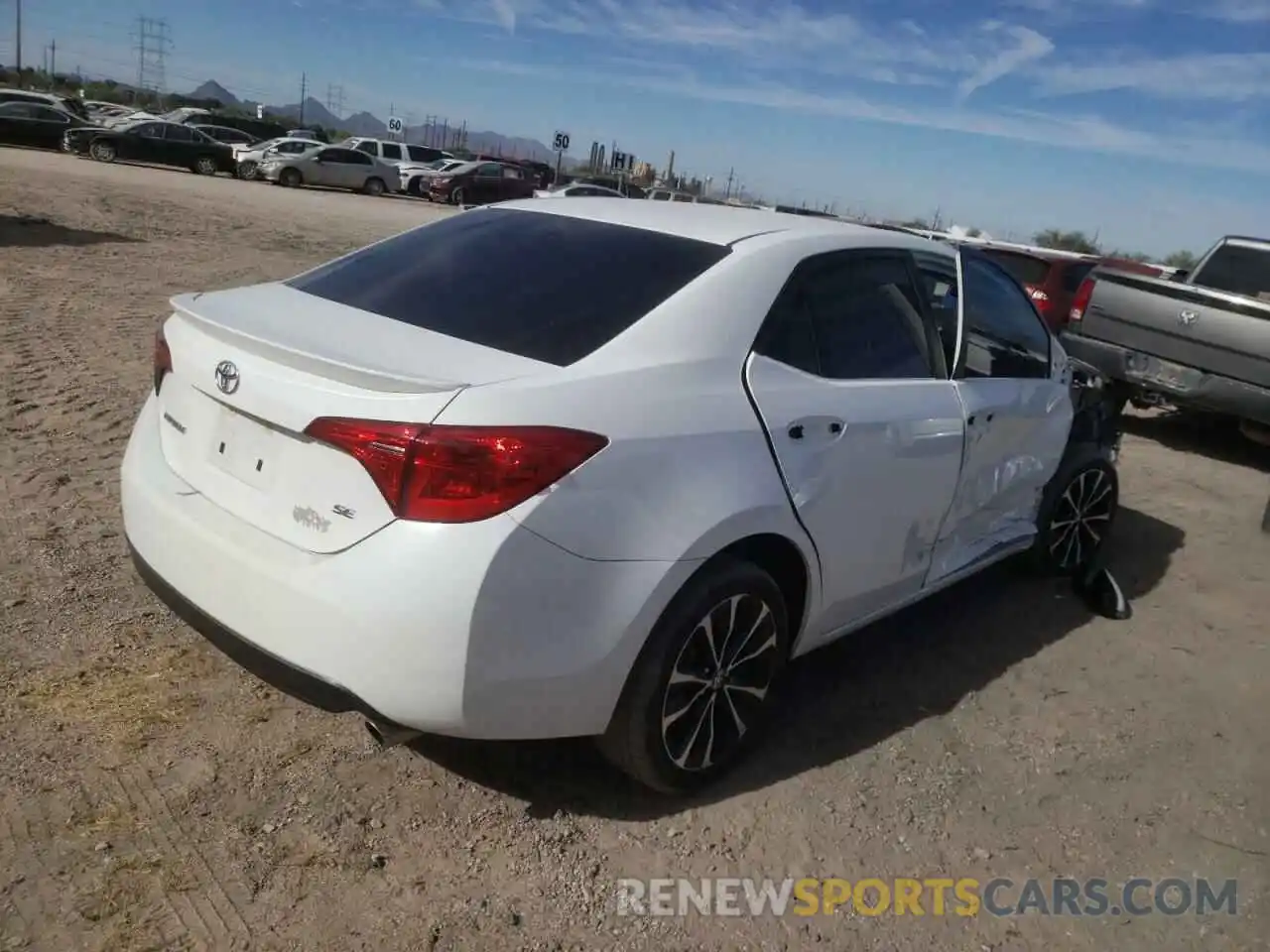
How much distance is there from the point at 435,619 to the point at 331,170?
3472cm

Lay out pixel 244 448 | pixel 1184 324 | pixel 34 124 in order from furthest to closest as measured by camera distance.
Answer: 1. pixel 34 124
2. pixel 1184 324
3. pixel 244 448

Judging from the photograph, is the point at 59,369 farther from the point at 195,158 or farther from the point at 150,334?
the point at 195,158

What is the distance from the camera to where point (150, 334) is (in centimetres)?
810

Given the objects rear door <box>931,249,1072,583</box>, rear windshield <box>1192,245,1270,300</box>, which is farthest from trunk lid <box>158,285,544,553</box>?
rear windshield <box>1192,245,1270,300</box>

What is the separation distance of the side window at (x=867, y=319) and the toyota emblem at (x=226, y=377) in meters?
1.75

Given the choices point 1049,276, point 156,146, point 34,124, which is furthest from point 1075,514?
point 34,124

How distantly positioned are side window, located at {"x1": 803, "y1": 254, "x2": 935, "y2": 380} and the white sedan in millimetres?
13

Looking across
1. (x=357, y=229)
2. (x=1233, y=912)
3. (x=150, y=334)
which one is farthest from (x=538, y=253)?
(x=357, y=229)

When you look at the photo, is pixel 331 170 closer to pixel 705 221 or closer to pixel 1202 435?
pixel 1202 435

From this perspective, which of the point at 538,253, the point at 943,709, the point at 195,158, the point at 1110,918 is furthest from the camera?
the point at 195,158

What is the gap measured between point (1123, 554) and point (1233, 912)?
10.9 ft

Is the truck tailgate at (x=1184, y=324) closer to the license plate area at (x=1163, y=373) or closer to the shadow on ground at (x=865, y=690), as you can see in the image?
the license plate area at (x=1163, y=373)

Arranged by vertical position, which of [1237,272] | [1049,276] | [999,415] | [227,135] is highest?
[1237,272]

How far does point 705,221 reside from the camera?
3689 mm
